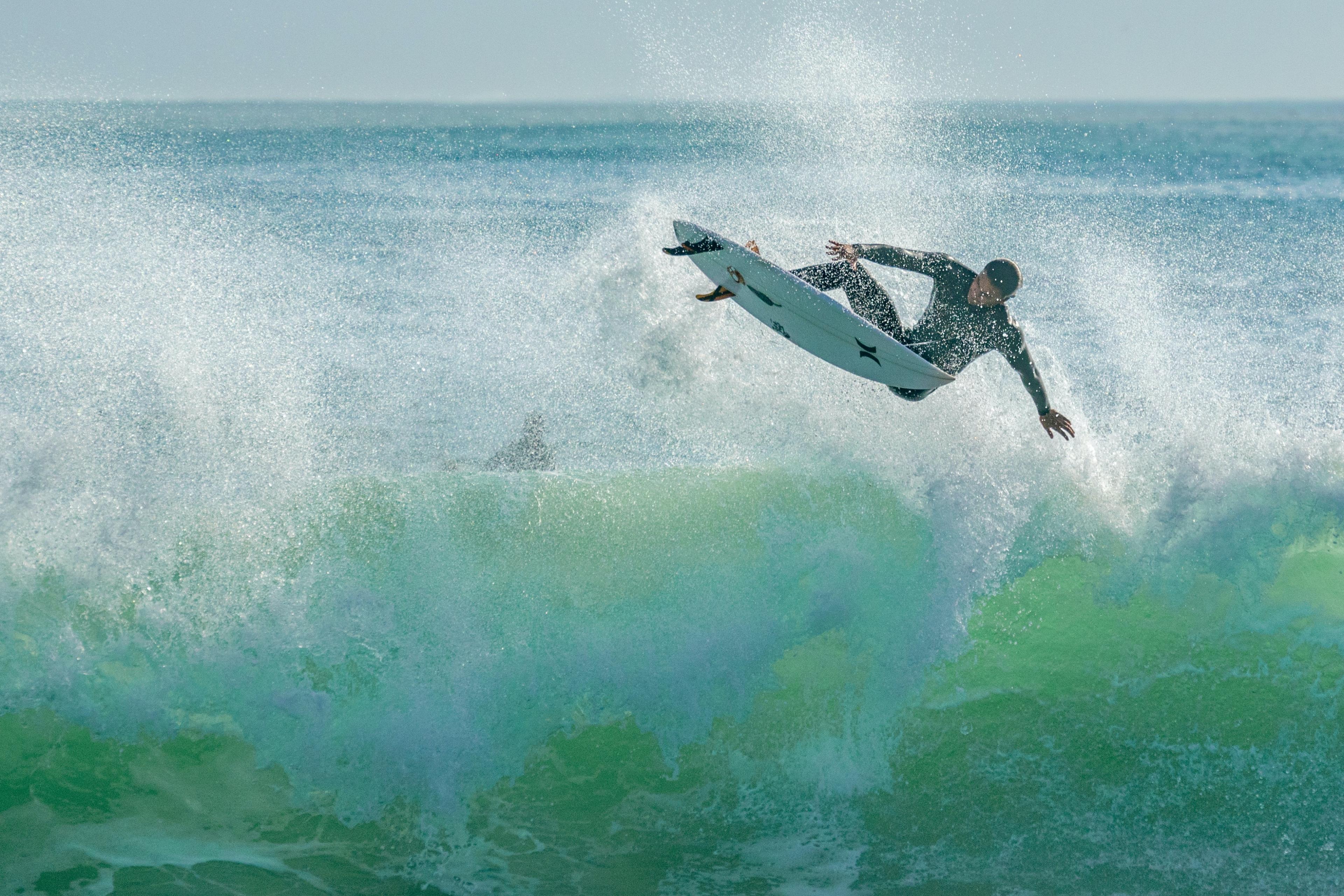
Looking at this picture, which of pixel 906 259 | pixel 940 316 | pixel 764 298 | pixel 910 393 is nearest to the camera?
pixel 906 259

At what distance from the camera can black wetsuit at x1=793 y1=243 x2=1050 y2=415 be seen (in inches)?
230

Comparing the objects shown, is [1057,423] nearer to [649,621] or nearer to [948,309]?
[948,309]

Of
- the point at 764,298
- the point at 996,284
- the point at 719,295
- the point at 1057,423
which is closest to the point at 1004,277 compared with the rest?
the point at 996,284

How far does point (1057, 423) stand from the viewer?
18.9 ft

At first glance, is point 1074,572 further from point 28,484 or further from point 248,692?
point 28,484

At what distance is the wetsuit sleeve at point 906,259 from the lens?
5.99m

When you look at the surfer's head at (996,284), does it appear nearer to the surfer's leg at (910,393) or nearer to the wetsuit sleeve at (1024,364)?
the wetsuit sleeve at (1024,364)

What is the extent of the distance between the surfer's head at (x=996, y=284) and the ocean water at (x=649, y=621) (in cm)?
84

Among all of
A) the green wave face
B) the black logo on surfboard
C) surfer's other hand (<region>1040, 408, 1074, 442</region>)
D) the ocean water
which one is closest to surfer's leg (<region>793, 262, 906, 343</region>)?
the black logo on surfboard

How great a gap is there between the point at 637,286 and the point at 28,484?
3.76 m

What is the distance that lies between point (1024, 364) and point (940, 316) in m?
0.56

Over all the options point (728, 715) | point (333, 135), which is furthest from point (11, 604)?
point (333, 135)

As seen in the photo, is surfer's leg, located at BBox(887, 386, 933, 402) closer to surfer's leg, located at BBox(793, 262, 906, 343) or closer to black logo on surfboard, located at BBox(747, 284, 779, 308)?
surfer's leg, located at BBox(793, 262, 906, 343)

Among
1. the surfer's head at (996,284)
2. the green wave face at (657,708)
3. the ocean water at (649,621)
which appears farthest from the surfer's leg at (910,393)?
the green wave face at (657,708)
